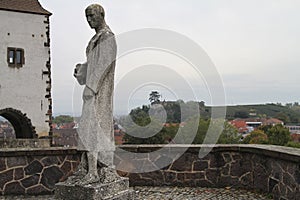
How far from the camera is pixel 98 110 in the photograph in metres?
4.35

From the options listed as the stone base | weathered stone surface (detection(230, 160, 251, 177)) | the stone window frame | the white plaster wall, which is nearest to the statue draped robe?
the stone base

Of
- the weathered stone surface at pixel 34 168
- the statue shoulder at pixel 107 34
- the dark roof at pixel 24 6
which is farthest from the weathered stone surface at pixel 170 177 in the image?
the dark roof at pixel 24 6

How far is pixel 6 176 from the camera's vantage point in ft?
21.1

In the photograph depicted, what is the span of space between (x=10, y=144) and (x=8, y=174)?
46.5 feet

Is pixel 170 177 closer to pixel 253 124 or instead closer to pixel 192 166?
pixel 192 166

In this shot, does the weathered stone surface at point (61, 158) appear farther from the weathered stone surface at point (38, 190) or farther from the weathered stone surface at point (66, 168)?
the weathered stone surface at point (38, 190)

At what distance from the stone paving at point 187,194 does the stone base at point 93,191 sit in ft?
5.77

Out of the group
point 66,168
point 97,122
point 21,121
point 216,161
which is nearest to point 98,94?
point 97,122

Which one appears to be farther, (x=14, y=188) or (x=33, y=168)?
(x=33, y=168)

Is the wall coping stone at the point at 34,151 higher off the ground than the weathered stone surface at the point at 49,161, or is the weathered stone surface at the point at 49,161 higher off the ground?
the wall coping stone at the point at 34,151

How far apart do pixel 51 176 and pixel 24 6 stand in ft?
59.9

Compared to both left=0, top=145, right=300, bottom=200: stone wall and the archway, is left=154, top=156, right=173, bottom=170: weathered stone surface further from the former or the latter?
the archway

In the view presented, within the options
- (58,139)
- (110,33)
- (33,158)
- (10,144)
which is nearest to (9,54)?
(10,144)

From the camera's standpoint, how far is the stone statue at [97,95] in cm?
429
